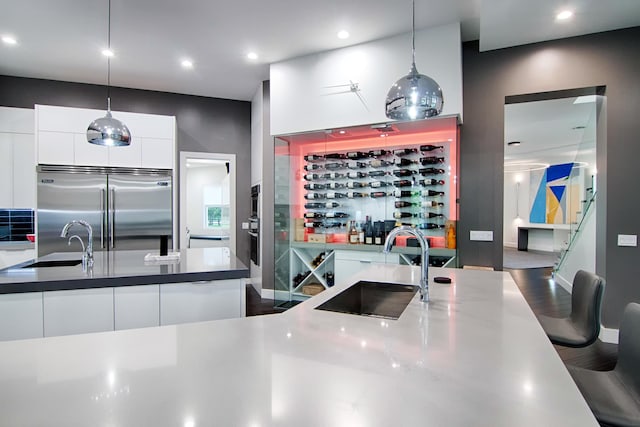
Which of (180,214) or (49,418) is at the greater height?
(180,214)

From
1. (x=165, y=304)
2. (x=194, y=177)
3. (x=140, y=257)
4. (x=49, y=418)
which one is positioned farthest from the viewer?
(x=194, y=177)

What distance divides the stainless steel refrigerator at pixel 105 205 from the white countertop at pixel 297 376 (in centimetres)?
400

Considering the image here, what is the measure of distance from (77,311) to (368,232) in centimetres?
314

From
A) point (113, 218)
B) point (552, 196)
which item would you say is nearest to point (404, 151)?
point (113, 218)

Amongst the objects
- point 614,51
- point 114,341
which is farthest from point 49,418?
point 614,51

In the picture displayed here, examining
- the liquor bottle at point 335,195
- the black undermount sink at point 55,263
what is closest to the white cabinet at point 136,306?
the black undermount sink at point 55,263

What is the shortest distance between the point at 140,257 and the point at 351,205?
2.66 meters

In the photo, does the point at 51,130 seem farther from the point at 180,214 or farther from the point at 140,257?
the point at 140,257

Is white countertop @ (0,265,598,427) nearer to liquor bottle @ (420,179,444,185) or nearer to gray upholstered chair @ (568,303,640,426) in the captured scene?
gray upholstered chair @ (568,303,640,426)

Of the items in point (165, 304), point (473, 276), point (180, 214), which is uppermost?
point (180, 214)

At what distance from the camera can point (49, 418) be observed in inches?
27.5

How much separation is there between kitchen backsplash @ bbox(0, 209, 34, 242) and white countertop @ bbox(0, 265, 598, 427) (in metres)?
4.68

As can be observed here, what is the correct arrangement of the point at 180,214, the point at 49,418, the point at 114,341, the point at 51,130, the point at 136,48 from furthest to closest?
the point at 180,214, the point at 51,130, the point at 136,48, the point at 114,341, the point at 49,418

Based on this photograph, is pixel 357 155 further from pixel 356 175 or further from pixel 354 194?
pixel 354 194
